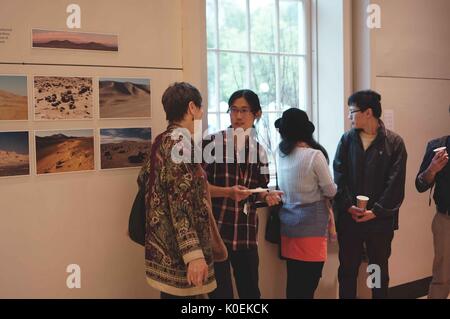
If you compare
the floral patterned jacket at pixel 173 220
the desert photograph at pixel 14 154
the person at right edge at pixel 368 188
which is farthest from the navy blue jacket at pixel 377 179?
the desert photograph at pixel 14 154

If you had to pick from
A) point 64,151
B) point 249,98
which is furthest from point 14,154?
point 249,98

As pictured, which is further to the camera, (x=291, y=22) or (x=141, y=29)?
(x=291, y=22)

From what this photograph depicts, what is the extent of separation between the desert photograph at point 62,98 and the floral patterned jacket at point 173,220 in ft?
2.24

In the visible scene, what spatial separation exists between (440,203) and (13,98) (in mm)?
2458

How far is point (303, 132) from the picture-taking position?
2.80m

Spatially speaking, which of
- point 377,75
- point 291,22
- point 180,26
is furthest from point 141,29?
point 377,75

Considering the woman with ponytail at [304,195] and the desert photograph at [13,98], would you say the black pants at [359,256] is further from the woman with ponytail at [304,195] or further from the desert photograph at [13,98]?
the desert photograph at [13,98]

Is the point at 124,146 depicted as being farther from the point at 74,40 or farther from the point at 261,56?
the point at 261,56

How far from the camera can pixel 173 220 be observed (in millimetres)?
1931

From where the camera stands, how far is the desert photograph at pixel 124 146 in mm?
2605

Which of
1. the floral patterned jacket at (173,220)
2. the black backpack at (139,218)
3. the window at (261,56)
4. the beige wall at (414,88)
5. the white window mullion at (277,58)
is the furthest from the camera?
the beige wall at (414,88)

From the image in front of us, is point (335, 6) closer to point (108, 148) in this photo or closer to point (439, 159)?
point (439, 159)

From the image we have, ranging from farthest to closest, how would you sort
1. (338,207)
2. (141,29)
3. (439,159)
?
(338,207), (439,159), (141,29)

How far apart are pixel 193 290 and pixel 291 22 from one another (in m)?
2.35
